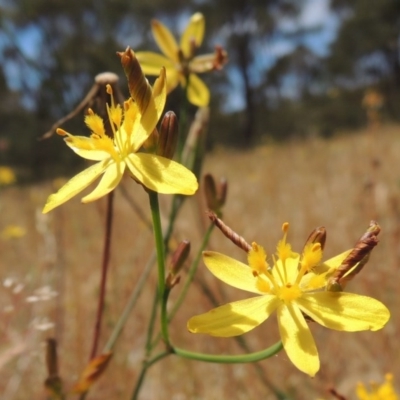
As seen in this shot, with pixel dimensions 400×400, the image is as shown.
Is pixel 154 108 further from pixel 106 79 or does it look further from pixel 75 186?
pixel 106 79

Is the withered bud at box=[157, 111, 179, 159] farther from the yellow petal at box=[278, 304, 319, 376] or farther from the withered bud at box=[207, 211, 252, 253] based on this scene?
the yellow petal at box=[278, 304, 319, 376]

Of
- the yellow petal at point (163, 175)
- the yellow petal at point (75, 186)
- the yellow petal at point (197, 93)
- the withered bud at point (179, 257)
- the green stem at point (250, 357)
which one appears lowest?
the green stem at point (250, 357)

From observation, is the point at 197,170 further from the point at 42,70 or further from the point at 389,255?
the point at 389,255

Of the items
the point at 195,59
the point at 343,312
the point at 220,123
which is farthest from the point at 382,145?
the point at 220,123

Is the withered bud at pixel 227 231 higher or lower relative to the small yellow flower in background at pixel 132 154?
lower

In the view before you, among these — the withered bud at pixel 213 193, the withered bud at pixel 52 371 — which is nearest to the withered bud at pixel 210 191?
the withered bud at pixel 213 193

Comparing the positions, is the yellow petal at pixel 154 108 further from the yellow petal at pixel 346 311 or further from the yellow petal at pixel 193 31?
the yellow petal at pixel 193 31

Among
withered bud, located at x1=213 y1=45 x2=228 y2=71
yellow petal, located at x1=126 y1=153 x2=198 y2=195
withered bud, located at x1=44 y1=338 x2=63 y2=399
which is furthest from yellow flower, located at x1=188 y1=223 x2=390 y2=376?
withered bud, located at x1=213 y1=45 x2=228 y2=71
